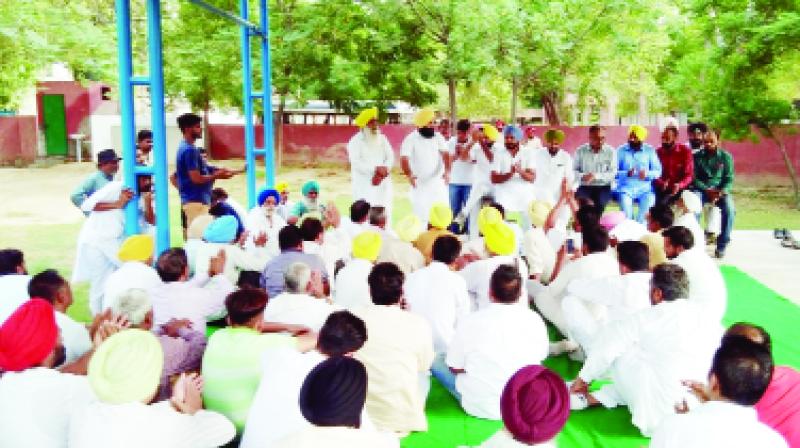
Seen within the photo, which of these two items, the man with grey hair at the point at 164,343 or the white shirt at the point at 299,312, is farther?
the white shirt at the point at 299,312

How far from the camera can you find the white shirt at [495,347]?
12.1ft

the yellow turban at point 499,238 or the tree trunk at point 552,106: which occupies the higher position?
the tree trunk at point 552,106

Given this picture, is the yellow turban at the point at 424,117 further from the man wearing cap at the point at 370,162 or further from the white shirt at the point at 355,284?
the white shirt at the point at 355,284

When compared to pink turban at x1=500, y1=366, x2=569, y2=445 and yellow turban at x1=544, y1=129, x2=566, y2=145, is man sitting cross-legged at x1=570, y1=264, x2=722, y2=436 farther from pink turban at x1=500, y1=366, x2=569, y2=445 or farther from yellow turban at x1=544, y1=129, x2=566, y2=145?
yellow turban at x1=544, y1=129, x2=566, y2=145

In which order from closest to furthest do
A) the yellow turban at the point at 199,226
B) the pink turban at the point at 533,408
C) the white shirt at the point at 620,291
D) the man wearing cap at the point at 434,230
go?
the pink turban at the point at 533,408, the white shirt at the point at 620,291, the man wearing cap at the point at 434,230, the yellow turban at the point at 199,226

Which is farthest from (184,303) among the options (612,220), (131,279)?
(612,220)

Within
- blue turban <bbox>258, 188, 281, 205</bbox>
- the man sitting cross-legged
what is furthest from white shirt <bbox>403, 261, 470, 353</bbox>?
blue turban <bbox>258, 188, 281, 205</bbox>

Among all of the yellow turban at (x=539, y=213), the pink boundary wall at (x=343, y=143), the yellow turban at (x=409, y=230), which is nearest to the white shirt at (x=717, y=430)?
the yellow turban at (x=409, y=230)

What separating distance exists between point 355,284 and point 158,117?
6.44 feet

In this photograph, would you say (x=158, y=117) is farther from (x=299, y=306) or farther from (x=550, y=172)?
(x=550, y=172)

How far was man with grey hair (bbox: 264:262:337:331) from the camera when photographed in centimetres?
375

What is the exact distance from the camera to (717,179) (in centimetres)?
823

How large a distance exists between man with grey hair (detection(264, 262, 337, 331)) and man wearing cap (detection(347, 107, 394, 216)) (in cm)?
439

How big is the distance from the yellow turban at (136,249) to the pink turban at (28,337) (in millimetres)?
1614
